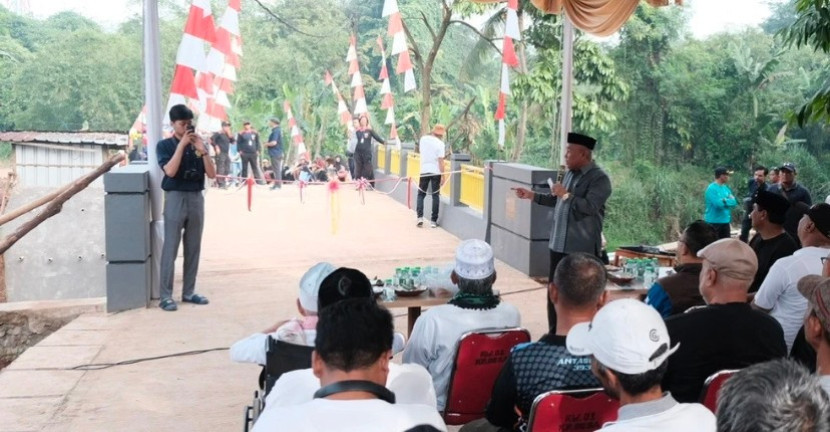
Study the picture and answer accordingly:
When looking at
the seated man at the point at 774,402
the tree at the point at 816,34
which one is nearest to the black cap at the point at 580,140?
the tree at the point at 816,34

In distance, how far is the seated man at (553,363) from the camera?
3.07 m

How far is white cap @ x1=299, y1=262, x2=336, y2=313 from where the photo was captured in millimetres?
3447

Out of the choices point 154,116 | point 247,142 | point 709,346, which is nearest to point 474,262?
point 709,346

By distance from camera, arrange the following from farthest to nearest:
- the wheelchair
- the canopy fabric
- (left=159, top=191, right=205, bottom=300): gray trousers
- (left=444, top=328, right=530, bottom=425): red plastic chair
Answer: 1. the canopy fabric
2. (left=159, top=191, right=205, bottom=300): gray trousers
3. (left=444, top=328, right=530, bottom=425): red plastic chair
4. the wheelchair

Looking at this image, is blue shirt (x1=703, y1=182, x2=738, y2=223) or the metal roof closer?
blue shirt (x1=703, y1=182, x2=738, y2=223)

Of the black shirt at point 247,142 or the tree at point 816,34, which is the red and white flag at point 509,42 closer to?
the tree at point 816,34

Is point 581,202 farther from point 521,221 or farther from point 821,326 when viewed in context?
point 521,221

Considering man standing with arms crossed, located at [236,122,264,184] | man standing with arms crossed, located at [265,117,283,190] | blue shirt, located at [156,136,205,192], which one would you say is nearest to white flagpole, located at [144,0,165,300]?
blue shirt, located at [156,136,205,192]

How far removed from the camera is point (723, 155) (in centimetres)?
2672

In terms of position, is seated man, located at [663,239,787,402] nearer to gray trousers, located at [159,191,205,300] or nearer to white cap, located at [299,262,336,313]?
white cap, located at [299,262,336,313]

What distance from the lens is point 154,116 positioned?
779 centimetres

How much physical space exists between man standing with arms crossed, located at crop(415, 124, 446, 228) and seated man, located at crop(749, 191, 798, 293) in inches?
335

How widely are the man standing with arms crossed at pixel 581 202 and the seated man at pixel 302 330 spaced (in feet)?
9.58

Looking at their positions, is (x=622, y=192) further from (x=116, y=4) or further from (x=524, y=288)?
(x=116, y=4)
